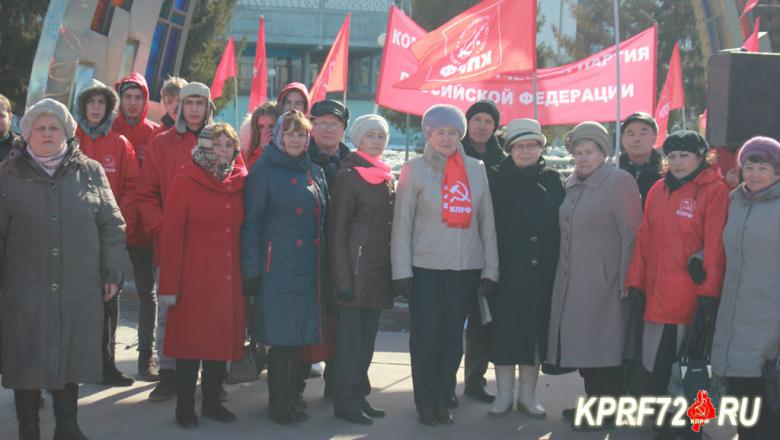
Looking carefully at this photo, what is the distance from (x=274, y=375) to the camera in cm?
543

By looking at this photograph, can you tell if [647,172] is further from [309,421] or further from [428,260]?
[309,421]

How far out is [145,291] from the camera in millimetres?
6363

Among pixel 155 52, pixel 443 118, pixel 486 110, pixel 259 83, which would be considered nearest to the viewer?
pixel 443 118

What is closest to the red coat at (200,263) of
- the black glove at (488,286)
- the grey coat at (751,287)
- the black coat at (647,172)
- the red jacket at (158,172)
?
the red jacket at (158,172)

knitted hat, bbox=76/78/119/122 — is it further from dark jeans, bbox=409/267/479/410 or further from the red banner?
the red banner

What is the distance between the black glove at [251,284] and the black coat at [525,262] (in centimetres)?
140

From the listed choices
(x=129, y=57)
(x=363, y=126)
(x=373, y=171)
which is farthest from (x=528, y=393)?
(x=129, y=57)

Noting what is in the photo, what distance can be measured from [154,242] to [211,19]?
17107 mm

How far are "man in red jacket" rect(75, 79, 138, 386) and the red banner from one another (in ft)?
12.2

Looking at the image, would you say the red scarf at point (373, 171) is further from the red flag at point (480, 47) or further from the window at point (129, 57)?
the window at point (129, 57)

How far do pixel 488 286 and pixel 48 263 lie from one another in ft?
7.99

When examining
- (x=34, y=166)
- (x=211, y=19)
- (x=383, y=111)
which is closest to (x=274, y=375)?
(x=34, y=166)

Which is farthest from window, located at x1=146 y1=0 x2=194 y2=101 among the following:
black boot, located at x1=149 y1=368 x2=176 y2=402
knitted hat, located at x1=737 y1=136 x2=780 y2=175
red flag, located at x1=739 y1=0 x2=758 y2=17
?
knitted hat, located at x1=737 y1=136 x2=780 y2=175

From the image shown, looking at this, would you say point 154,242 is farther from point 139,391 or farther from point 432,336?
point 432,336
